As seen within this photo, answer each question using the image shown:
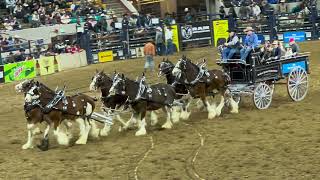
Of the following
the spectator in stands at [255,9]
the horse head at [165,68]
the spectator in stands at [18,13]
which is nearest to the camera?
the horse head at [165,68]

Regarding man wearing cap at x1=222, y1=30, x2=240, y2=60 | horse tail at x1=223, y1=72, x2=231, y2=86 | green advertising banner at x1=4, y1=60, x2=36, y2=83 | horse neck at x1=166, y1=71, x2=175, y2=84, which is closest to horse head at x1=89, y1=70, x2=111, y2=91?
horse neck at x1=166, y1=71, x2=175, y2=84

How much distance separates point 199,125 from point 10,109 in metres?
7.19

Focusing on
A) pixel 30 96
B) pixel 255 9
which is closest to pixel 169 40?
pixel 255 9

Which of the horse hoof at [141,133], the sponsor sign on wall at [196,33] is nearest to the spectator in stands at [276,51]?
the horse hoof at [141,133]

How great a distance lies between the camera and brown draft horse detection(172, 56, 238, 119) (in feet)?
43.5

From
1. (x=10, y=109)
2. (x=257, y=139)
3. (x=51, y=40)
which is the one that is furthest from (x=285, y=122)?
(x=51, y=40)

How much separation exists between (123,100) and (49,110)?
5.72 ft

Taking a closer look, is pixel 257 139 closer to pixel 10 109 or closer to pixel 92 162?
pixel 92 162

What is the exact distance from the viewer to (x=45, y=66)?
1019 inches

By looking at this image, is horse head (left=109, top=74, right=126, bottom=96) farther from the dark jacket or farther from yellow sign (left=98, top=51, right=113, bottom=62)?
yellow sign (left=98, top=51, right=113, bottom=62)

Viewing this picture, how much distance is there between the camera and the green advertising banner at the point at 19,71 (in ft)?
80.4

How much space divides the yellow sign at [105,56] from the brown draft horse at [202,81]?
15660mm

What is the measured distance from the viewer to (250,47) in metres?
13.9

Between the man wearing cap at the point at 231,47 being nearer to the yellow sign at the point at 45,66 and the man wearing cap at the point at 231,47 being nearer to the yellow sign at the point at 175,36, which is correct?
the yellow sign at the point at 45,66
